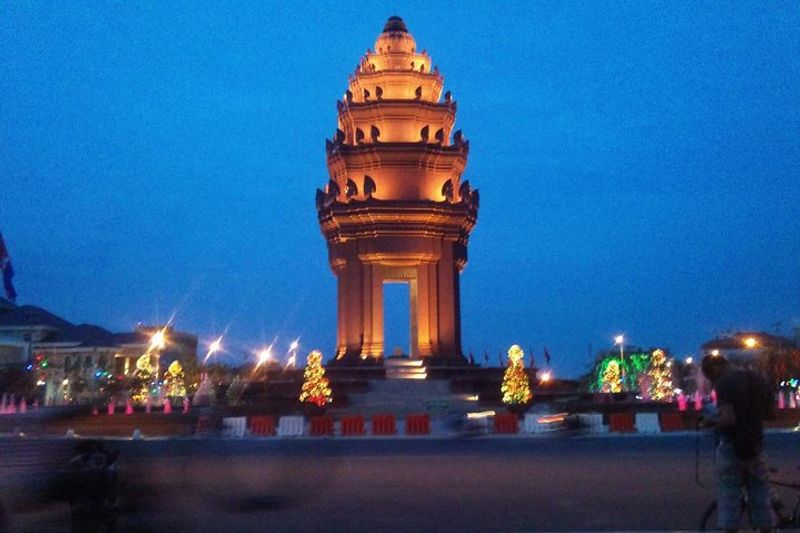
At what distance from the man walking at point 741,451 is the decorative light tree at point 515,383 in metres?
30.5

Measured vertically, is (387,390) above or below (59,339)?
below

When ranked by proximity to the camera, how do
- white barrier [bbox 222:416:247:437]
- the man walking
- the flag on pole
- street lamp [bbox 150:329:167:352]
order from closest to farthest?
the man walking, the flag on pole, white barrier [bbox 222:416:247:437], street lamp [bbox 150:329:167:352]

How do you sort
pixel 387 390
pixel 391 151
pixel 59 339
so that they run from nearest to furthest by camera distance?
pixel 387 390 < pixel 391 151 < pixel 59 339

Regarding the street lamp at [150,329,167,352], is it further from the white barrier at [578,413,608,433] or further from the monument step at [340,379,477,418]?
the white barrier at [578,413,608,433]

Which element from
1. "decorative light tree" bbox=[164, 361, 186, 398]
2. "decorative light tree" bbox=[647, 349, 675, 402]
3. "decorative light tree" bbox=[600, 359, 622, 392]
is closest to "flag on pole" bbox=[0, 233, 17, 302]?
"decorative light tree" bbox=[164, 361, 186, 398]

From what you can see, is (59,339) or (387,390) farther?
(59,339)

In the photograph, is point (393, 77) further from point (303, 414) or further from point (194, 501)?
point (194, 501)

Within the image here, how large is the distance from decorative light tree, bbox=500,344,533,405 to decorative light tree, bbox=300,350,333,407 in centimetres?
739

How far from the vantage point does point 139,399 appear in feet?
159

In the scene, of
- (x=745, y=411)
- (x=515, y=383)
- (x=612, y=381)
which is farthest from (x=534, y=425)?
(x=745, y=411)

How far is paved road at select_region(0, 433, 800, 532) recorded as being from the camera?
990 cm

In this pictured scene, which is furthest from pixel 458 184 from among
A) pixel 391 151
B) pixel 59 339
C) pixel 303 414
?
pixel 59 339

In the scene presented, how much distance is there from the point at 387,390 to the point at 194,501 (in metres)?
30.8

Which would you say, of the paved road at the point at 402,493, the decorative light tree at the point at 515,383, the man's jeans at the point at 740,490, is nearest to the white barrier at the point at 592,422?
the decorative light tree at the point at 515,383
